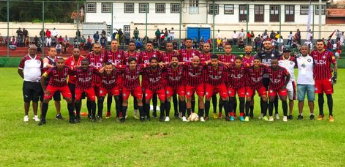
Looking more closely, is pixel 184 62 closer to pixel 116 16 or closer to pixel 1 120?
pixel 1 120

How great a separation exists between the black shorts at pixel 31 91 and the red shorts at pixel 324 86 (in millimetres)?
7400

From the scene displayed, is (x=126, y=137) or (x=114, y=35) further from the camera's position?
(x=114, y=35)

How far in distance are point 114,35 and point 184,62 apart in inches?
969

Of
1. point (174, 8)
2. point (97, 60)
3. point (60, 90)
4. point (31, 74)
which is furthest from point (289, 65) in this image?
point (174, 8)

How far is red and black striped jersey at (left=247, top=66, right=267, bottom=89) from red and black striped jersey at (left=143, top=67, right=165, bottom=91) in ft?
7.72

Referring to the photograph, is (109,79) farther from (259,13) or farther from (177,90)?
(259,13)

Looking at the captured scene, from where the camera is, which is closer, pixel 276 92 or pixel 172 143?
pixel 172 143

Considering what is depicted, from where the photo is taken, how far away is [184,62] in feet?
42.4

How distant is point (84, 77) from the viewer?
41.5 feet

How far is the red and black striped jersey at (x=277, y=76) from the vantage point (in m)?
13.0

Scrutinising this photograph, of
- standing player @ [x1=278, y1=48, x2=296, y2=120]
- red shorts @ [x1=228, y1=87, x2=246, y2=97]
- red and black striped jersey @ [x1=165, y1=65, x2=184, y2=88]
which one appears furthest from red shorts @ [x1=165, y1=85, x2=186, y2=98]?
standing player @ [x1=278, y1=48, x2=296, y2=120]

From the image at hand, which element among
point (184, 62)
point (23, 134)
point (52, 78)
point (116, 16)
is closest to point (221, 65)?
point (184, 62)

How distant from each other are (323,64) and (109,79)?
572 centimetres

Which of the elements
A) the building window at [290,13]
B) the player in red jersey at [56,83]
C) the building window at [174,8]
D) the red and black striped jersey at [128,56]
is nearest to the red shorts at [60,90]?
the player in red jersey at [56,83]
